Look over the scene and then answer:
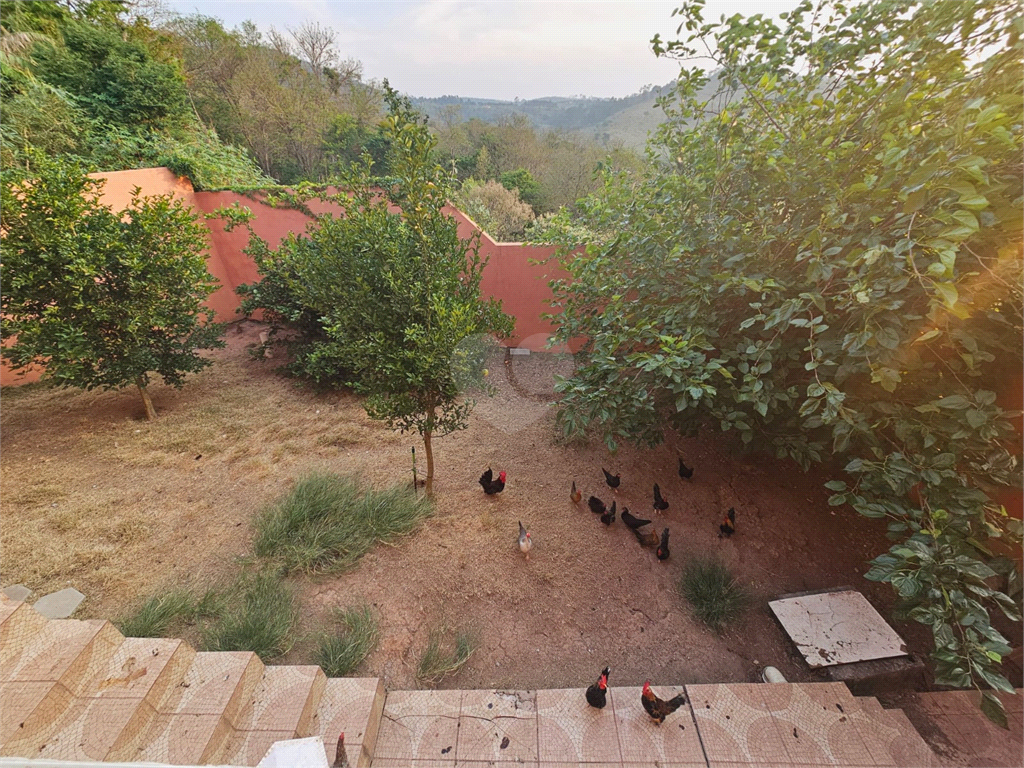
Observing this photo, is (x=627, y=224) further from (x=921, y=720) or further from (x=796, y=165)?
(x=921, y=720)

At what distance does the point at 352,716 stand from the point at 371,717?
0.35 ft

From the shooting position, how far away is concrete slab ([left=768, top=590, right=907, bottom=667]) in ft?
8.92

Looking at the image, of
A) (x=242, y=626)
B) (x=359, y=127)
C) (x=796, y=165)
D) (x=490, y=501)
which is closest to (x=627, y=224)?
(x=796, y=165)

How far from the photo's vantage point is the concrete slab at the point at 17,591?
2.93 meters

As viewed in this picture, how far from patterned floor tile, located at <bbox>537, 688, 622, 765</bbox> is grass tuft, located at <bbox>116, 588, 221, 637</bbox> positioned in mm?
2413

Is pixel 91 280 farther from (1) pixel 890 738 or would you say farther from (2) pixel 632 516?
(1) pixel 890 738

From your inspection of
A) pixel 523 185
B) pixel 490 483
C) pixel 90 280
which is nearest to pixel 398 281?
pixel 490 483

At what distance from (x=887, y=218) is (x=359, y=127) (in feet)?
58.9

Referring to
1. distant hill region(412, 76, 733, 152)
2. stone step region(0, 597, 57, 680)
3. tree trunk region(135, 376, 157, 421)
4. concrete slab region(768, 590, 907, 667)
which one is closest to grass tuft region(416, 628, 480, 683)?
stone step region(0, 597, 57, 680)

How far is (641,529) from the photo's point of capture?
12.8 feet

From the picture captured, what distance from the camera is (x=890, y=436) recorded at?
270cm

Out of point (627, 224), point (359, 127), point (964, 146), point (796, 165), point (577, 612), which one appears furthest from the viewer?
point (359, 127)

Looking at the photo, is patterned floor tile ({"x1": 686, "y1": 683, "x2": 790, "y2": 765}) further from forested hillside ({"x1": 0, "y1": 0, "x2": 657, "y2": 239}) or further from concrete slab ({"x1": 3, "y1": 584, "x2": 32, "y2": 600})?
concrete slab ({"x1": 3, "y1": 584, "x2": 32, "y2": 600})

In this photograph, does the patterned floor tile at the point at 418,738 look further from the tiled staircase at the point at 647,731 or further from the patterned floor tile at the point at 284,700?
the patterned floor tile at the point at 284,700
